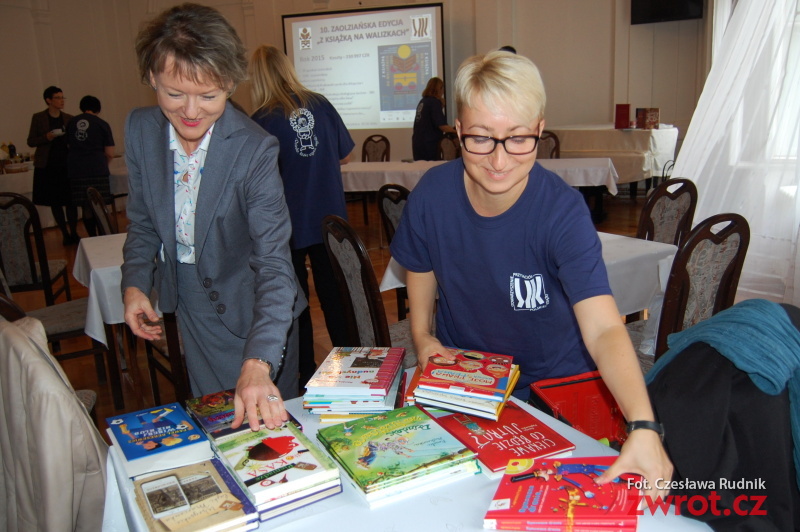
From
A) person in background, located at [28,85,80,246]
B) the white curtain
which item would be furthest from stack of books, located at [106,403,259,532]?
person in background, located at [28,85,80,246]

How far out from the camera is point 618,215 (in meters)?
7.63

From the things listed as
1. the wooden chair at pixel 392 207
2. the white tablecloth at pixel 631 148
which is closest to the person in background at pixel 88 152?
the wooden chair at pixel 392 207

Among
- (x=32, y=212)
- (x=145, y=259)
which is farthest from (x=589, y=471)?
(x=32, y=212)

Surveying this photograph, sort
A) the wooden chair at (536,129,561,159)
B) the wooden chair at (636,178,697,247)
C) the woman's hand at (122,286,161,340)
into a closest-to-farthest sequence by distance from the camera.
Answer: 1. the woman's hand at (122,286,161,340)
2. the wooden chair at (636,178,697,247)
3. the wooden chair at (536,129,561,159)

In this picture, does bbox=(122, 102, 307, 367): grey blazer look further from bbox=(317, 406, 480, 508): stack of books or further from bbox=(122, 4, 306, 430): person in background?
bbox=(317, 406, 480, 508): stack of books

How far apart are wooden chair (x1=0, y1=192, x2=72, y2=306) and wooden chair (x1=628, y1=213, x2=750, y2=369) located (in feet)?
10.8

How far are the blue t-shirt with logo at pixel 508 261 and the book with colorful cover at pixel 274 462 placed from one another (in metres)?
0.56

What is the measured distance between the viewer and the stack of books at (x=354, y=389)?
4.45 ft

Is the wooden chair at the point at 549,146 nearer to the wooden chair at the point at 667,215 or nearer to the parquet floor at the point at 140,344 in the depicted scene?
the parquet floor at the point at 140,344

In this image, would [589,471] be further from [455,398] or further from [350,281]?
[350,281]

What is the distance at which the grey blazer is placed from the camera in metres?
1.54

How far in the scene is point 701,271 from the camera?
2.33 m

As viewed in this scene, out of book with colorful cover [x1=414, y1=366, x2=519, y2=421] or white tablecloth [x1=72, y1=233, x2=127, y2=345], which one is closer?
book with colorful cover [x1=414, y1=366, x2=519, y2=421]

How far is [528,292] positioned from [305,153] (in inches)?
86.3
